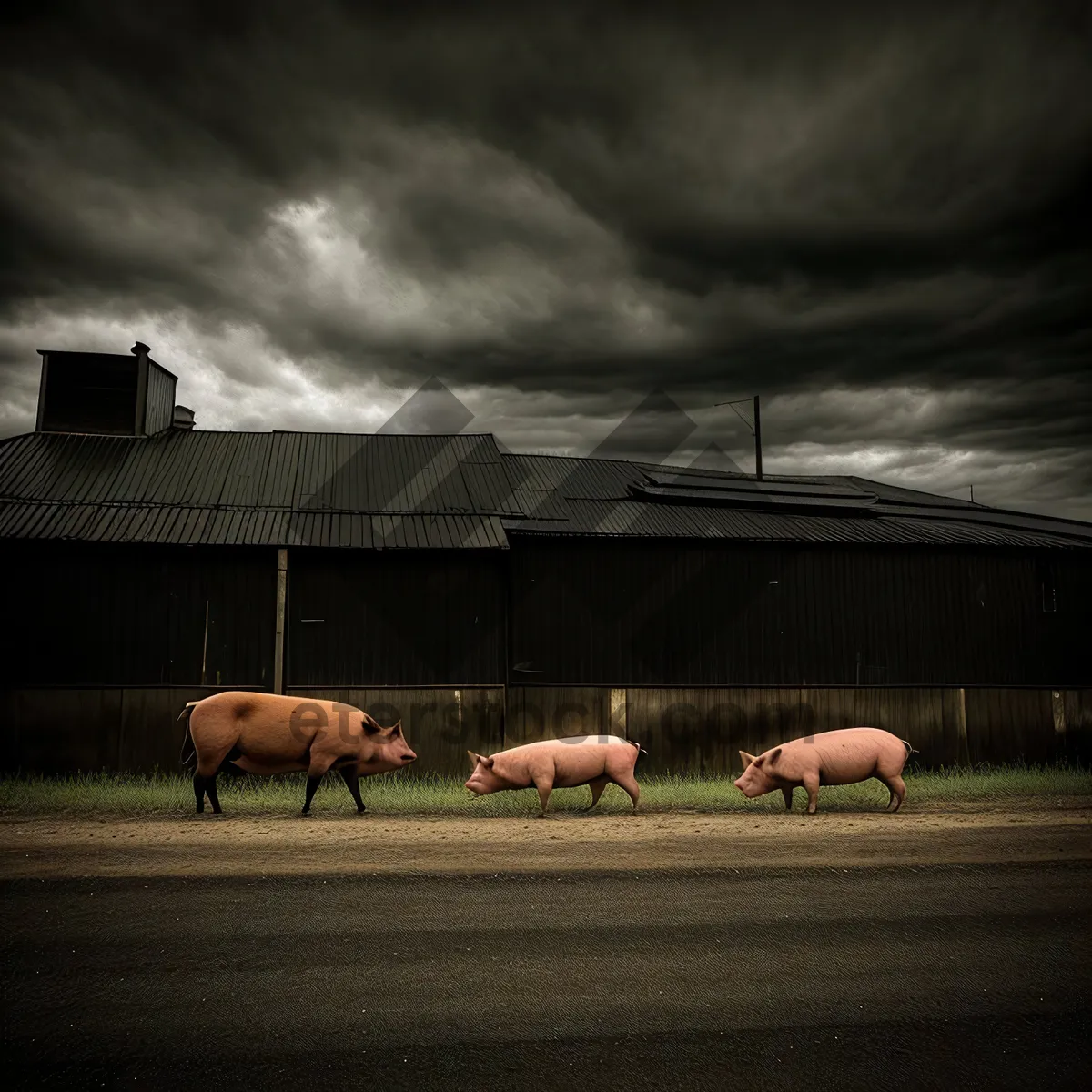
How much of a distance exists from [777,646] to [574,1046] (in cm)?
1545

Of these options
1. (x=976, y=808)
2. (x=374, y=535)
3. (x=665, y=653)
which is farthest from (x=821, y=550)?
(x=374, y=535)

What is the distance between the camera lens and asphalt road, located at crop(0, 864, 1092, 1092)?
4.17 m

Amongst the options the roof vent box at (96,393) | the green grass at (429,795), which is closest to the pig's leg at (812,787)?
the green grass at (429,795)

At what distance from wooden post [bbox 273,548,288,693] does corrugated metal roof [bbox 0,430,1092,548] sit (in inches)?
17.5

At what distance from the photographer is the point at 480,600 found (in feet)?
56.4

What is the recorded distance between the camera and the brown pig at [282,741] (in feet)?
38.0

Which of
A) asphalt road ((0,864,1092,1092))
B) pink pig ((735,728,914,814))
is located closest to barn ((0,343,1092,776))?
pink pig ((735,728,914,814))

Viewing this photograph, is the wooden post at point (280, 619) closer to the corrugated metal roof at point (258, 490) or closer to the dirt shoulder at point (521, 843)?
the corrugated metal roof at point (258, 490)

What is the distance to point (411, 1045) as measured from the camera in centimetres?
438

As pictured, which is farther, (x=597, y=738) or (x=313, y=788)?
(x=597, y=738)

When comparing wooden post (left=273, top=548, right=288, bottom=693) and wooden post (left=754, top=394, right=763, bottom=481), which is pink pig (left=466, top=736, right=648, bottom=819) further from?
wooden post (left=754, top=394, right=763, bottom=481)

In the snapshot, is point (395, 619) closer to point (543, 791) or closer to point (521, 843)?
point (543, 791)

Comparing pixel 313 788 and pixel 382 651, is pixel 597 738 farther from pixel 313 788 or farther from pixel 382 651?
A: pixel 382 651

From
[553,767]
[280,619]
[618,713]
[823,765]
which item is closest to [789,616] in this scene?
[618,713]
